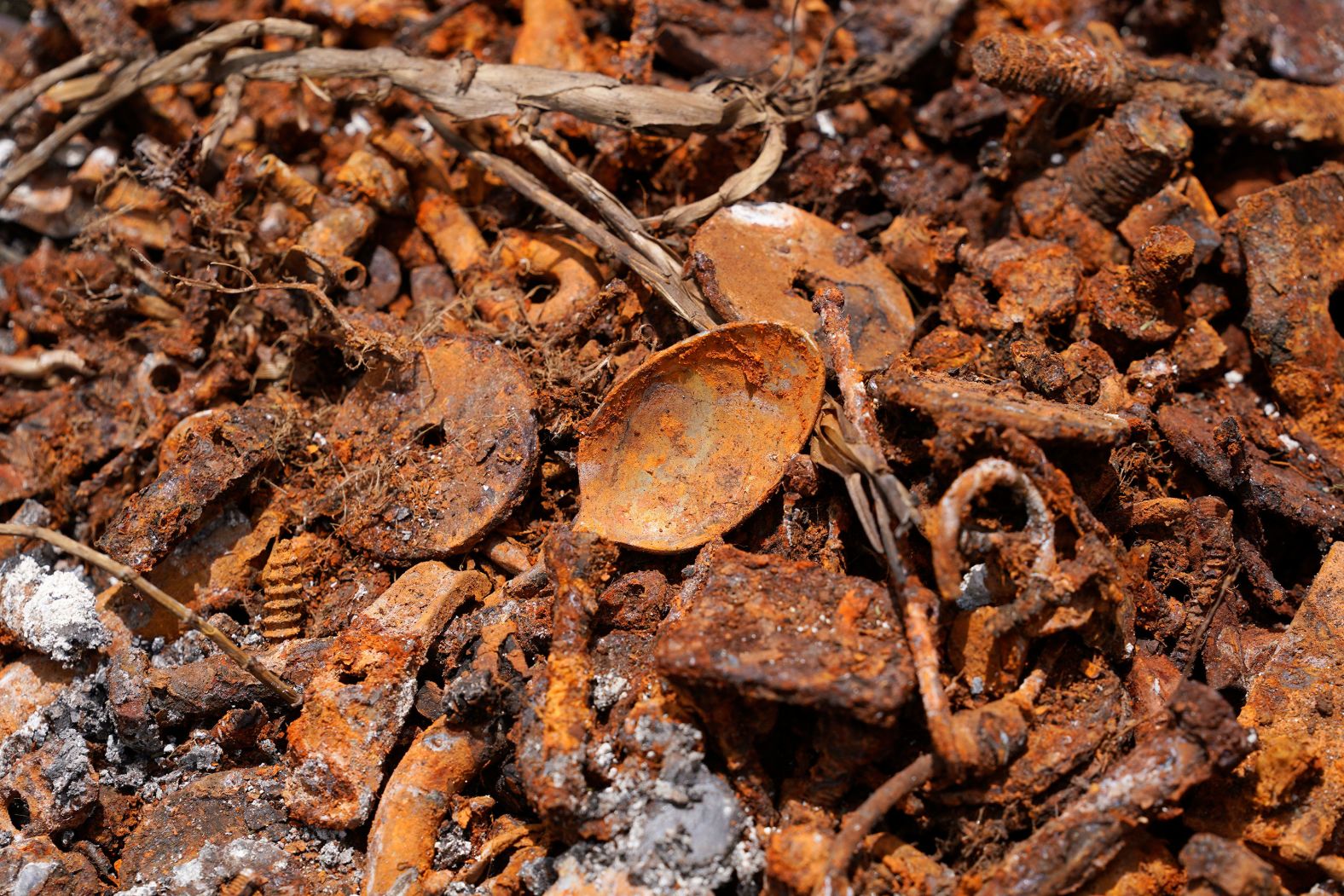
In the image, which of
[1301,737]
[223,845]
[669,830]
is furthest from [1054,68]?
[223,845]

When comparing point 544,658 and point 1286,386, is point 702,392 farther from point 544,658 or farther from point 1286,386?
point 1286,386

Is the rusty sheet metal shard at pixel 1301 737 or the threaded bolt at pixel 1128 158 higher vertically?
the threaded bolt at pixel 1128 158

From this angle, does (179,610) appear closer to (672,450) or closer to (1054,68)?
(672,450)

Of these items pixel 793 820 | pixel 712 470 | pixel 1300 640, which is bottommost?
pixel 1300 640

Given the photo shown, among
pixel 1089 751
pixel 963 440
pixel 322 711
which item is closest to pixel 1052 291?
pixel 963 440

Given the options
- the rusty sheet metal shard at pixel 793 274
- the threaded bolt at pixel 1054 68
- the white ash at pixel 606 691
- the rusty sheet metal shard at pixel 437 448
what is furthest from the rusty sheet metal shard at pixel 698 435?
the threaded bolt at pixel 1054 68

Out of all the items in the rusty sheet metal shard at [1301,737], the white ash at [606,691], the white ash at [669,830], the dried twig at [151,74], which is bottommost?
the rusty sheet metal shard at [1301,737]

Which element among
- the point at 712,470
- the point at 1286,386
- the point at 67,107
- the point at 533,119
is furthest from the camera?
the point at 67,107

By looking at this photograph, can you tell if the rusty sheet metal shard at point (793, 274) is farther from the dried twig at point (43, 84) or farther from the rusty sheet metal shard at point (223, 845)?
the dried twig at point (43, 84)

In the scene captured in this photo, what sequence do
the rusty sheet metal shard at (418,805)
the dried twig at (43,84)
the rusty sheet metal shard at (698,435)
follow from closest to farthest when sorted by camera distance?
the rusty sheet metal shard at (418,805) → the rusty sheet metal shard at (698,435) → the dried twig at (43,84)
